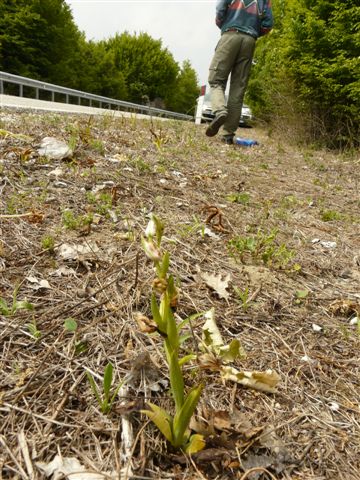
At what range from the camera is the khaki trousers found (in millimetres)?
5758

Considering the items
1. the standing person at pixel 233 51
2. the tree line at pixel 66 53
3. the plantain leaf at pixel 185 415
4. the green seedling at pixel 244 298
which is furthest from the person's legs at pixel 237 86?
the plantain leaf at pixel 185 415

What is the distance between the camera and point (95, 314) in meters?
1.40

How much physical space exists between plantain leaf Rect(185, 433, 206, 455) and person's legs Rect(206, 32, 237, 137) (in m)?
5.21

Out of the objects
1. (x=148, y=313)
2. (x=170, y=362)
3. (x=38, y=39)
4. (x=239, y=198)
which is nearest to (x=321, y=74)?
(x=239, y=198)

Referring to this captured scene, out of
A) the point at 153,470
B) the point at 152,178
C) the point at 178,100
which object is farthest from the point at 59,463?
the point at 178,100

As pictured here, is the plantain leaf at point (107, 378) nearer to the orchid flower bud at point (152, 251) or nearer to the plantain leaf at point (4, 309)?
the orchid flower bud at point (152, 251)

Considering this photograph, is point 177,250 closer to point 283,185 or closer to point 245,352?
A: point 245,352

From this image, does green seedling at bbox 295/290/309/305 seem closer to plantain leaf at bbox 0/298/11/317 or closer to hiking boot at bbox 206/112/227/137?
plantain leaf at bbox 0/298/11/317

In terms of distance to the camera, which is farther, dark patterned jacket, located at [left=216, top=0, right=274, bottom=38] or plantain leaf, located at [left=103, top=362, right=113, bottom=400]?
dark patterned jacket, located at [left=216, top=0, right=274, bottom=38]

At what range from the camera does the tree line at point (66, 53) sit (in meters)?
18.2

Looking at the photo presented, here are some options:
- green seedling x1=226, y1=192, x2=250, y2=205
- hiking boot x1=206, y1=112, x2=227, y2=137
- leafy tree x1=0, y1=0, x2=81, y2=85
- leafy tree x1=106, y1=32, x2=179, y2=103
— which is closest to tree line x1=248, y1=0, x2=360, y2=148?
hiking boot x1=206, y1=112, x2=227, y2=137

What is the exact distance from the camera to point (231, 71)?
6207 mm

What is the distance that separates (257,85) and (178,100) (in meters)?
35.1

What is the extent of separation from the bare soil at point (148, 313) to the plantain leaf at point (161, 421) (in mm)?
46
